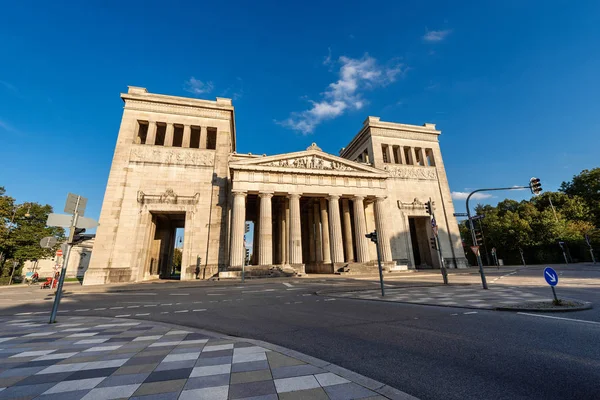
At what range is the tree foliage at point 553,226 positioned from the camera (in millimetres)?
39344

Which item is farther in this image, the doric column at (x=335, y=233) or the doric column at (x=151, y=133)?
the doric column at (x=151, y=133)

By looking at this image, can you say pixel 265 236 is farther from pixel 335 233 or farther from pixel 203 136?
pixel 203 136

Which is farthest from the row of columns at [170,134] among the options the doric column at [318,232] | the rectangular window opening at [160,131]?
Answer: the doric column at [318,232]

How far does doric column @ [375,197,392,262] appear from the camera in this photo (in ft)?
97.7

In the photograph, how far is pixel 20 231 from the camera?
34.2 meters

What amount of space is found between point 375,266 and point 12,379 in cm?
2712

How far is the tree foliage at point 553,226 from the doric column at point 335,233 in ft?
118

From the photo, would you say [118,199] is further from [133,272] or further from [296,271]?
[296,271]

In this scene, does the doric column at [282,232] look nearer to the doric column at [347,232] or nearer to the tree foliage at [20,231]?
the doric column at [347,232]

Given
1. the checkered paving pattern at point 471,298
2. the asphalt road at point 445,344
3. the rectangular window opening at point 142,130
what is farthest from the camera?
the rectangular window opening at point 142,130

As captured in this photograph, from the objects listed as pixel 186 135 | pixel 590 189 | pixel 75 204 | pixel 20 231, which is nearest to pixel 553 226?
pixel 590 189

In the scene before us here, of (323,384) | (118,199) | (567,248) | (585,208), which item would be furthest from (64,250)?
(585,208)

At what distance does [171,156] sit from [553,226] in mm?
58441

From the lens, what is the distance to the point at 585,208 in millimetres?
44000
